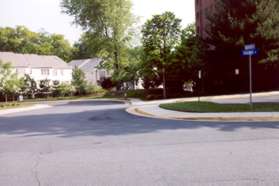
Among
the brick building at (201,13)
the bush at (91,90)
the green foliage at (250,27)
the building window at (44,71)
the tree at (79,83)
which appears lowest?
the bush at (91,90)

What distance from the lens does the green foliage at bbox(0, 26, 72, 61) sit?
91.4m

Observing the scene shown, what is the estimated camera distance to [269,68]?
32.9 meters

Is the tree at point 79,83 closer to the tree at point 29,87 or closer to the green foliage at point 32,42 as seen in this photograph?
the tree at point 29,87

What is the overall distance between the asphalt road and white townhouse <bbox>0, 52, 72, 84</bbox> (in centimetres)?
5378

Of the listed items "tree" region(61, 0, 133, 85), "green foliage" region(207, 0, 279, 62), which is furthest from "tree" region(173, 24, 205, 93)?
"tree" region(61, 0, 133, 85)

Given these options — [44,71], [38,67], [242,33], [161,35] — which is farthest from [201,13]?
[44,71]

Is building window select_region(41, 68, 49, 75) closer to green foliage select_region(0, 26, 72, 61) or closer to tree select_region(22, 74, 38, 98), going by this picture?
tree select_region(22, 74, 38, 98)

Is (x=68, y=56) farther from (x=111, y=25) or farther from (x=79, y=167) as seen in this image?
(x=79, y=167)

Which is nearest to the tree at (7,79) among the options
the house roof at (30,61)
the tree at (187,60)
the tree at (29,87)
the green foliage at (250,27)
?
the tree at (29,87)

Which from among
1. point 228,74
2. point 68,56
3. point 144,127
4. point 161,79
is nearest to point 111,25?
point 161,79

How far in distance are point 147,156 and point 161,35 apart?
100ft

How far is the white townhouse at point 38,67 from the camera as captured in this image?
64.2 m

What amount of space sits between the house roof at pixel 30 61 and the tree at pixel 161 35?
106 feet

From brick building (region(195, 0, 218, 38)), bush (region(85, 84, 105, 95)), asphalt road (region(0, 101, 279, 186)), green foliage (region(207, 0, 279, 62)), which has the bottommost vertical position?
asphalt road (region(0, 101, 279, 186))
